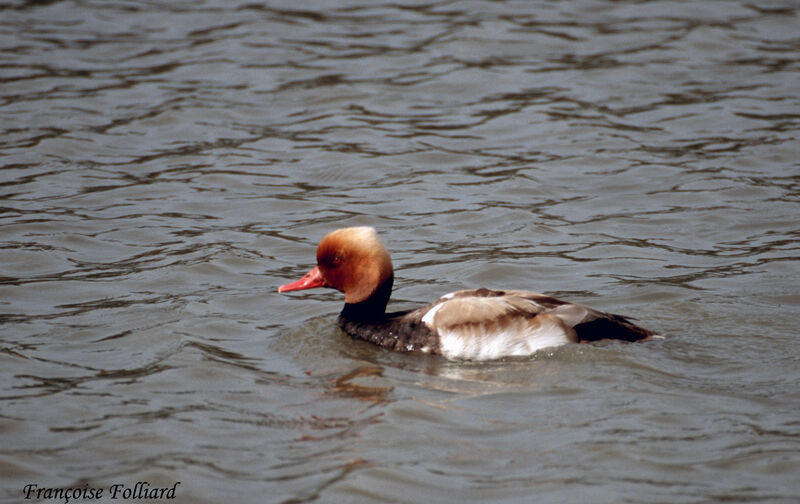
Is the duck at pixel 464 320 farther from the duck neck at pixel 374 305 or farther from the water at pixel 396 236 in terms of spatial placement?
the water at pixel 396 236


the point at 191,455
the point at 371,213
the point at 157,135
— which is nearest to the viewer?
the point at 191,455

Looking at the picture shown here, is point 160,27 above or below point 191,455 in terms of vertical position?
above

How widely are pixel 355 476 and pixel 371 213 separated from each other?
4.88 metres

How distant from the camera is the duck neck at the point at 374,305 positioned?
22.9 feet

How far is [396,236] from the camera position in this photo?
921 cm

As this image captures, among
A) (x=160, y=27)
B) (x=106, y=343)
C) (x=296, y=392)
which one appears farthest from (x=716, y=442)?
(x=160, y=27)

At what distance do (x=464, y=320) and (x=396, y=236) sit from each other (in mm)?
2738

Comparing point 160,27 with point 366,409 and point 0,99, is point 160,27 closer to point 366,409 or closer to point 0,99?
point 0,99

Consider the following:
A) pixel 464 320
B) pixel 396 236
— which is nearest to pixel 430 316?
pixel 464 320

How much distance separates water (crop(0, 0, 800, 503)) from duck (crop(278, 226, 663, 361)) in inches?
5.5

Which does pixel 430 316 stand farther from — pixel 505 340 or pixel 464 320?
pixel 505 340

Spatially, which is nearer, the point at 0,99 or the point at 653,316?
the point at 653,316

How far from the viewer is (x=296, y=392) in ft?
20.0

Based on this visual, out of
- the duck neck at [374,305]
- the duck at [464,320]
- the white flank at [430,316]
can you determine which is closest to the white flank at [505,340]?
the duck at [464,320]
